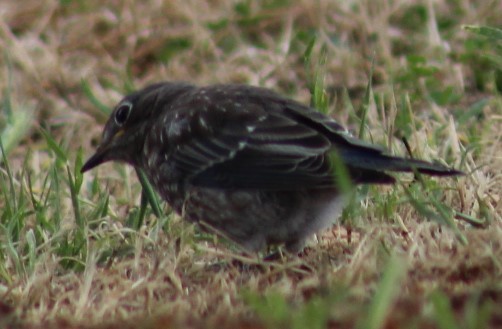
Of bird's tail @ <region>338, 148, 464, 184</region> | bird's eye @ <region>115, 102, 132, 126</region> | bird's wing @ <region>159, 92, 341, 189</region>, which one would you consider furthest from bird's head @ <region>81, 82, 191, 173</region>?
bird's tail @ <region>338, 148, 464, 184</region>

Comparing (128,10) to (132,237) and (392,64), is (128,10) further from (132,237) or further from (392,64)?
(132,237)

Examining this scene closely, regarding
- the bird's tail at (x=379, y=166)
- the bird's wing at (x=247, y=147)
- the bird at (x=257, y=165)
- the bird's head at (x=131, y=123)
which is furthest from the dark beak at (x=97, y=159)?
the bird's tail at (x=379, y=166)

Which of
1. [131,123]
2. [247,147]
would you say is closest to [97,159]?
[131,123]

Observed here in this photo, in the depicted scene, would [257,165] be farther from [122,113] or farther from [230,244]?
[122,113]

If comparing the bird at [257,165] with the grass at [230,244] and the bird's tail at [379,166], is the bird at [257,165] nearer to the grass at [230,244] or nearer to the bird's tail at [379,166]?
the bird's tail at [379,166]

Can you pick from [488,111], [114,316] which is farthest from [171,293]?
[488,111]
